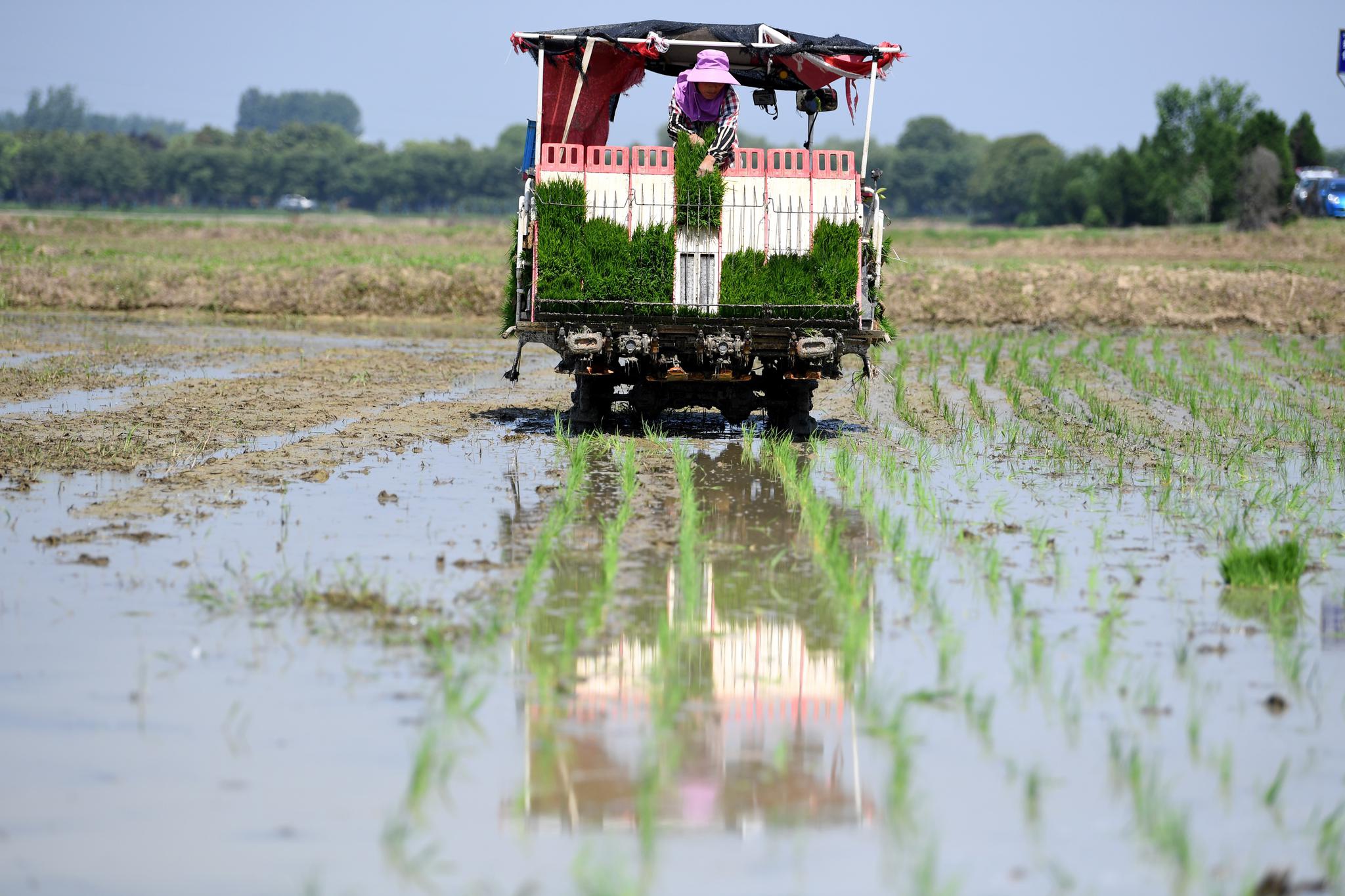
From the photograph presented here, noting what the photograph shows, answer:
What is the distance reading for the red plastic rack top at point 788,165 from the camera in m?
11.5

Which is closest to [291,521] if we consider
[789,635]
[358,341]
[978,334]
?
[789,635]

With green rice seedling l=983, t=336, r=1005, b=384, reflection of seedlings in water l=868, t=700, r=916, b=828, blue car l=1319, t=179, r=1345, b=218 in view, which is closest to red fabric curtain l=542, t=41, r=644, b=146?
green rice seedling l=983, t=336, r=1005, b=384

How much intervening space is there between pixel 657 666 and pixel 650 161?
6.43 m

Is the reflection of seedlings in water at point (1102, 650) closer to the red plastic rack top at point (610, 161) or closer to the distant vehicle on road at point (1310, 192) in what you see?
the red plastic rack top at point (610, 161)

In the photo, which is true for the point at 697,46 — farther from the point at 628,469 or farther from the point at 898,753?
the point at 898,753

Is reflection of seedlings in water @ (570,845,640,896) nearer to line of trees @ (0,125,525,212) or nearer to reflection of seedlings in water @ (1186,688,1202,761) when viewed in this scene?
reflection of seedlings in water @ (1186,688,1202,761)

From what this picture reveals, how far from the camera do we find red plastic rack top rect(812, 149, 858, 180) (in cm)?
1151

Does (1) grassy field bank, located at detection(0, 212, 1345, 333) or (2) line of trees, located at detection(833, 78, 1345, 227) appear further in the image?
(2) line of trees, located at detection(833, 78, 1345, 227)

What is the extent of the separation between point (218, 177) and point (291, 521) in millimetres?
160212

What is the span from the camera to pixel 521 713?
5137mm

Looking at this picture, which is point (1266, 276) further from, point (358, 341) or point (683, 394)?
point (683, 394)

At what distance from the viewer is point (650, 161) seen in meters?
11.4

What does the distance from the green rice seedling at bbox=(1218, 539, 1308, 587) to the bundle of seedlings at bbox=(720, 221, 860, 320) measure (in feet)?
15.2

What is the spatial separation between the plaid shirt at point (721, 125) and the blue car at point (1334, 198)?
4973 cm
